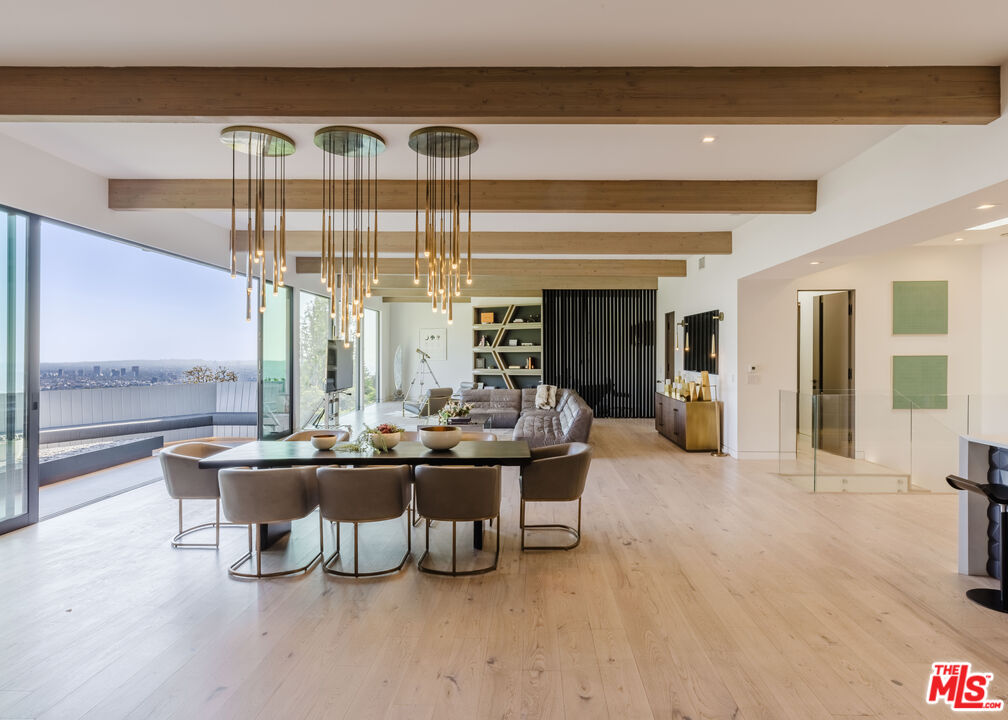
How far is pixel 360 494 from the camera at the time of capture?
11.0 ft

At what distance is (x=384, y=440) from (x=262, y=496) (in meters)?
0.87

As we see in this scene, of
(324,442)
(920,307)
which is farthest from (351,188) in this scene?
(920,307)

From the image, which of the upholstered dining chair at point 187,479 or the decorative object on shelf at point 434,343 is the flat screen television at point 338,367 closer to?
the decorative object on shelf at point 434,343

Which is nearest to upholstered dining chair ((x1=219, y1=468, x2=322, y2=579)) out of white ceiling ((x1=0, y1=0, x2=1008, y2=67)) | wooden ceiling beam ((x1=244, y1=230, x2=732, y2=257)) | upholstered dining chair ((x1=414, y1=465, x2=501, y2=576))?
upholstered dining chair ((x1=414, y1=465, x2=501, y2=576))

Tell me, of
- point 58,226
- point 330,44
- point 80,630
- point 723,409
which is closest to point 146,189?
point 58,226

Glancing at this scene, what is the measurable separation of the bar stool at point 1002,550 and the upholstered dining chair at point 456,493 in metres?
2.77

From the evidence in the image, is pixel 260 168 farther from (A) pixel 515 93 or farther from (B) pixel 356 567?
(B) pixel 356 567

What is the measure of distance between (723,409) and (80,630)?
23.5 ft

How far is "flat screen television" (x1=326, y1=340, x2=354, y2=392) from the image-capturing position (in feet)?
31.2

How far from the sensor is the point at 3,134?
12.5 feet

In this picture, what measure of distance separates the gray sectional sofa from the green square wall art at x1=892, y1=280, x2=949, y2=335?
4130 millimetres

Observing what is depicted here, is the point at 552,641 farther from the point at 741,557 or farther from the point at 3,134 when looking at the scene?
the point at 3,134

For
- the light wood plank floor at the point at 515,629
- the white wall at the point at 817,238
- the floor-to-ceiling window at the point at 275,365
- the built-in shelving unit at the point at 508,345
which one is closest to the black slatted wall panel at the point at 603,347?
the built-in shelving unit at the point at 508,345

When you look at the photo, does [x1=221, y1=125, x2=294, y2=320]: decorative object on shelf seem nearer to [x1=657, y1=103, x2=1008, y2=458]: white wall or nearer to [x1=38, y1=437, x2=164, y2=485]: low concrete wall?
[x1=38, y1=437, x2=164, y2=485]: low concrete wall
